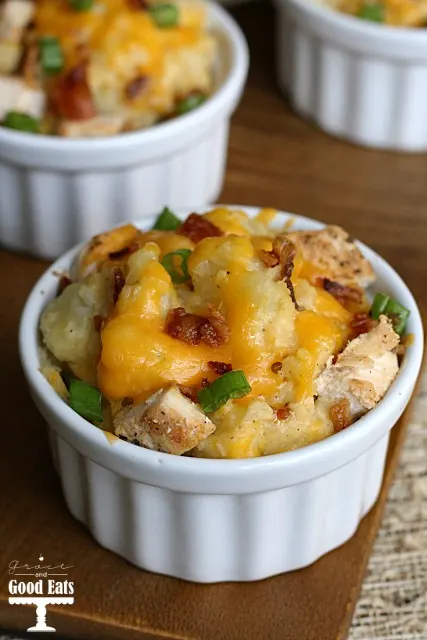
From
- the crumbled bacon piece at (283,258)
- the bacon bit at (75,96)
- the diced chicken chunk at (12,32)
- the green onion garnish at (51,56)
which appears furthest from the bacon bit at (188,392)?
the diced chicken chunk at (12,32)

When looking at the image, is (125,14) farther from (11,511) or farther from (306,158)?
(11,511)

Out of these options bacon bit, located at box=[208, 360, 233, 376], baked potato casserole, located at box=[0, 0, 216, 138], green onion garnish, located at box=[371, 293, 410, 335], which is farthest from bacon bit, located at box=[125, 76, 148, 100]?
bacon bit, located at box=[208, 360, 233, 376]

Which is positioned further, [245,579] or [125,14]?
[125,14]

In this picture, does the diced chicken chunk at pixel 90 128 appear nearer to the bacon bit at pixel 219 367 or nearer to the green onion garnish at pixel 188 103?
the green onion garnish at pixel 188 103

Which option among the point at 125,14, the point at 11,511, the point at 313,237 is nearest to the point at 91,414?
the point at 11,511

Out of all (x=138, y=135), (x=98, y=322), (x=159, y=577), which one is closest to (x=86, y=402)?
(x=98, y=322)

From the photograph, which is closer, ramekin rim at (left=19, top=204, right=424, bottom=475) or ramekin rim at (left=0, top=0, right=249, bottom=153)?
ramekin rim at (left=19, top=204, right=424, bottom=475)

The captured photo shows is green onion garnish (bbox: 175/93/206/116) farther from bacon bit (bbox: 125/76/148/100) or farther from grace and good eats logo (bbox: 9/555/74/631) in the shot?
grace and good eats logo (bbox: 9/555/74/631)
